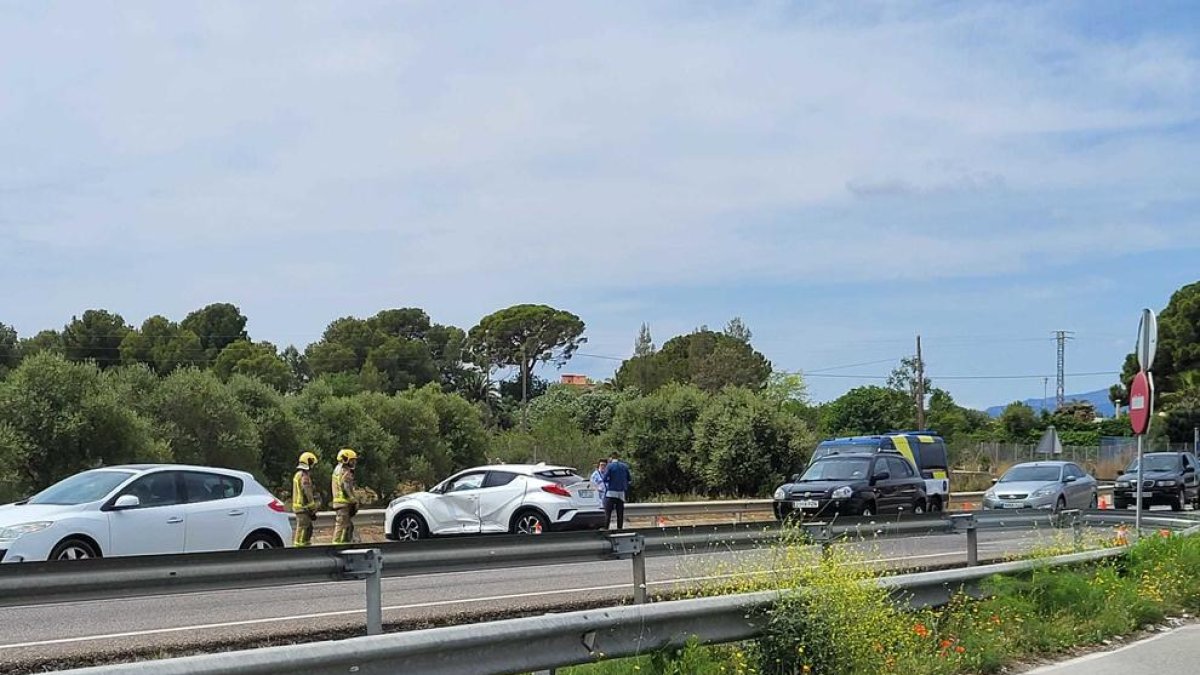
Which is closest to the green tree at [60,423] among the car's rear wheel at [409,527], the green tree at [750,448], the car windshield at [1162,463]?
the car's rear wheel at [409,527]

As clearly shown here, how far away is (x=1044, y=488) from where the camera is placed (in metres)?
28.4

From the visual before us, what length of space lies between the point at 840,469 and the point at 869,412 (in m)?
53.5

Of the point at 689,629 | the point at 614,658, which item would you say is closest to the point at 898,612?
the point at 689,629

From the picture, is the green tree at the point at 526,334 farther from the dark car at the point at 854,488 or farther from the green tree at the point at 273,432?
the dark car at the point at 854,488

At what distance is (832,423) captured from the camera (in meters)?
77.2

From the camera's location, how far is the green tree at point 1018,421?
77875 mm

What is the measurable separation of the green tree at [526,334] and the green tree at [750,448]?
165 ft

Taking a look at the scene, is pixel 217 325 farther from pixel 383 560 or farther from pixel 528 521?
pixel 383 560

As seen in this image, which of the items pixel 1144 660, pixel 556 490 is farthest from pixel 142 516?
pixel 1144 660

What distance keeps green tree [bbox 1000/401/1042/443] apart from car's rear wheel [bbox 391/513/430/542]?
60.0 meters

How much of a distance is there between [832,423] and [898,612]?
6964 centimetres

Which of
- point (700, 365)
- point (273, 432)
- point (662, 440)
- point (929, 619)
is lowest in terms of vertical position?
point (929, 619)

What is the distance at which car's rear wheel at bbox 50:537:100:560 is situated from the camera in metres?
14.1

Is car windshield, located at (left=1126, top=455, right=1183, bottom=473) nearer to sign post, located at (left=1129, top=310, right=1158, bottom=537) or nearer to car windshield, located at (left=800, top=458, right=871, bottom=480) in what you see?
car windshield, located at (left=800, top=458, right=871, bottom=480)
